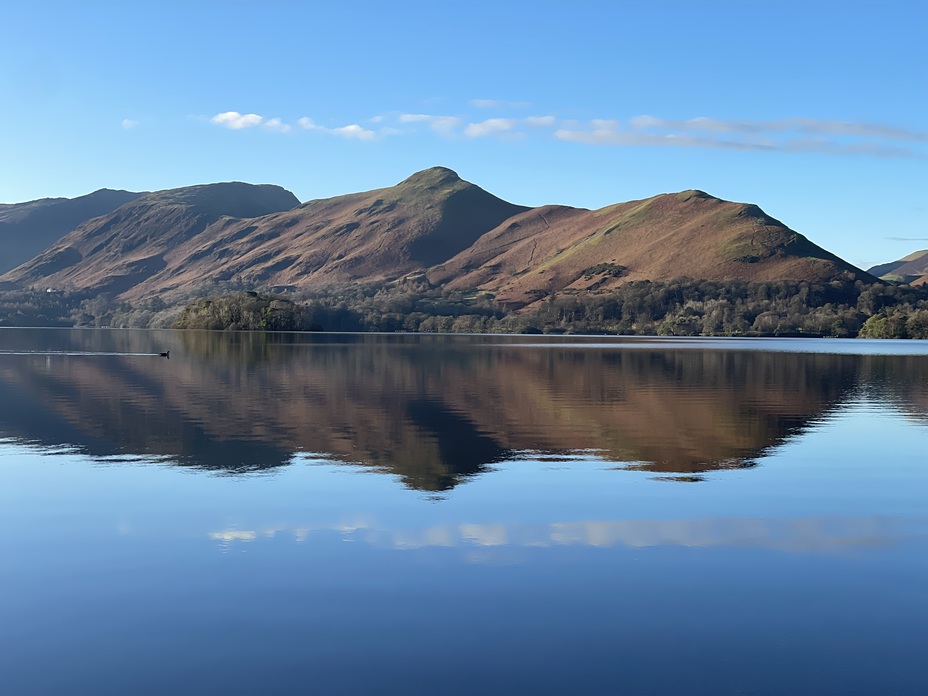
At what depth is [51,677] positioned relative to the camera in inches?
638

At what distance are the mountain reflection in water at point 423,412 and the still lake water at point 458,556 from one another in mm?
414

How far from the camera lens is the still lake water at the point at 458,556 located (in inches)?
659

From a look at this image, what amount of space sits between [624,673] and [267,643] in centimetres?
638

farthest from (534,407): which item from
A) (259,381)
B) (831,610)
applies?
(831,610)

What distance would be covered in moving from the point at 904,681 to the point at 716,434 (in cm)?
3398

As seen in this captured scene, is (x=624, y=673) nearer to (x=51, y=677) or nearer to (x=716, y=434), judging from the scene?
(x=51, y=677)

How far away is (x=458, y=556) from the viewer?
23.8 meters

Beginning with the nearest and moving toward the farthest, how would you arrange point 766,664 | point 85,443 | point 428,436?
point 766,664 < point 85,443 < point 428,436

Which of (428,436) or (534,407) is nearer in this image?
(428,436)

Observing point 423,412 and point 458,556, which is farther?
point 423,412

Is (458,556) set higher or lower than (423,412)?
lower

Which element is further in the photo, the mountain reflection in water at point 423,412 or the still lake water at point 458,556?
the mountain reflection in water at point 423,412

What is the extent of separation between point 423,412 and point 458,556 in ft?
113

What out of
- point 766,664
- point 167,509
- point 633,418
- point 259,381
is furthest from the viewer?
point 259,381
